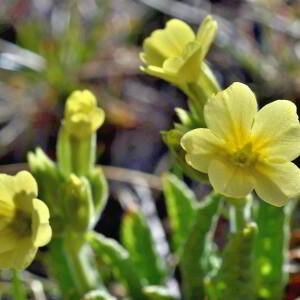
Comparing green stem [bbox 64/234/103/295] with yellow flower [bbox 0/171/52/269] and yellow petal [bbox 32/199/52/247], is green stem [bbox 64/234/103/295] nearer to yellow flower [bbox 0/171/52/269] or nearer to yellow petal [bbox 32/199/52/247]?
yellow flower [bbox 0/171/52/269]

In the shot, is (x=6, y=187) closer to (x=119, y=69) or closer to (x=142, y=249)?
(x=142, y=249)

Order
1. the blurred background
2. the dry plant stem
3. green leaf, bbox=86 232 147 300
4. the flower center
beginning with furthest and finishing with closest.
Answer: the blurred background, the dry plant stem, green leaf, bbox=86 232 147 300, the flower center

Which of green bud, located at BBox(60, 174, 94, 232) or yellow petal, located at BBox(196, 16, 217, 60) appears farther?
green bud, located at BBox(60, 174, 94, 232)

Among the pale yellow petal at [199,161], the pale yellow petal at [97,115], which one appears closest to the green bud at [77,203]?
the pale yellow petal at [97,115]

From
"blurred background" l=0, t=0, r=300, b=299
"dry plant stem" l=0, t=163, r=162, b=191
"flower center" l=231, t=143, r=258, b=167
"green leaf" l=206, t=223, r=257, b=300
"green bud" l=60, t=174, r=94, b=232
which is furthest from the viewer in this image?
"blurred background" l=0, t=0, r=300, b=299

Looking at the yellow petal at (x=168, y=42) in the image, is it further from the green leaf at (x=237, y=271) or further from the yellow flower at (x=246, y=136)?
the green leaf at (x=237, y=271)

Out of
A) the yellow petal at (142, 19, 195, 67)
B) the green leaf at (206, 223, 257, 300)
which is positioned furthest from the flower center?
the yellow petal at (142, 19, 195, 67)
